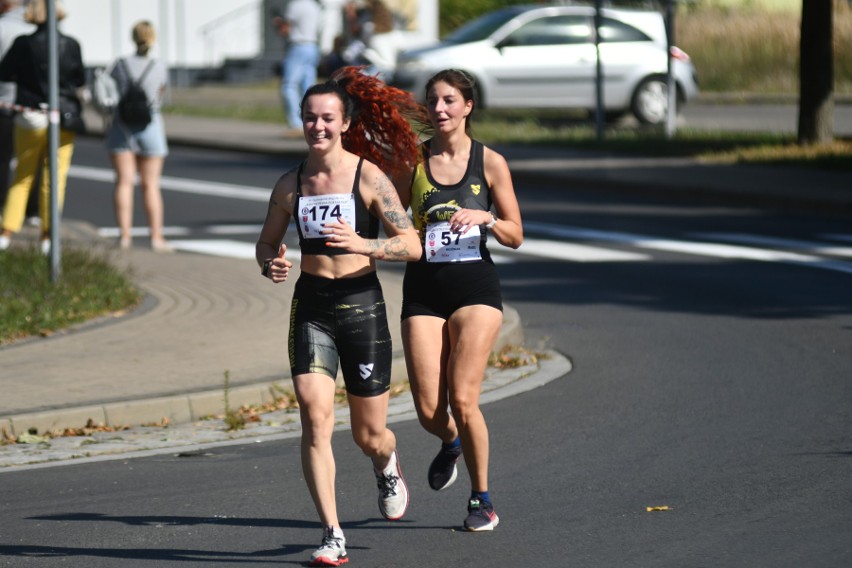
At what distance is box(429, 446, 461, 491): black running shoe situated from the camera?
6.83 meters

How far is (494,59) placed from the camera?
28078 mm

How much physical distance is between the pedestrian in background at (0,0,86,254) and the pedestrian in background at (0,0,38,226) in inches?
14.4

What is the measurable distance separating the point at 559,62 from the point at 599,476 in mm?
21486

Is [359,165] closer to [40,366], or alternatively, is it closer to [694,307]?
[40,366]

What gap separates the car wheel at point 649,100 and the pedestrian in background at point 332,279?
22283 mm

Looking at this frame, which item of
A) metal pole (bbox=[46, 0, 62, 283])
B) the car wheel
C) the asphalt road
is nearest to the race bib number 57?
the asphalt road

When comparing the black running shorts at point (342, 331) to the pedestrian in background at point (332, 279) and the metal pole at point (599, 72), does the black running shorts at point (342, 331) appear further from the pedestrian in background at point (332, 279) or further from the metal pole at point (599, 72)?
the metal pole at point (599, 72)

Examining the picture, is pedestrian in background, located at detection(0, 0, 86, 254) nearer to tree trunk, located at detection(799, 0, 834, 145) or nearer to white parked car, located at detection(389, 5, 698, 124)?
tree trunk, located at detection(799, 0, 834, 145)

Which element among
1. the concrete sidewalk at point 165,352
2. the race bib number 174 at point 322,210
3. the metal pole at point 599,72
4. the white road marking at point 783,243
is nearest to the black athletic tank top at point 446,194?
the race bib number 174 at point 322,210

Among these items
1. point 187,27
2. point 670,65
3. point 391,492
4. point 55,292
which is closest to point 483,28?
point 670,65

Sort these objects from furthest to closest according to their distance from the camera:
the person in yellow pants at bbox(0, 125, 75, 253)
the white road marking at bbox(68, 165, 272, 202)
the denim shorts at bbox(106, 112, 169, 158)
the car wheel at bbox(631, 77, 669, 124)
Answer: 1. the car wheel at bbox(631, 77, 669, 124)
2. the white road marking at bbox(68, 165, 272, 202)
3. the denim shorts at bbox(106, 112, 169, 158)
4. the person in yellow pants at bbox(0, 125, 75, 253)

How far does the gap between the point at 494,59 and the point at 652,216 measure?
10.9 m

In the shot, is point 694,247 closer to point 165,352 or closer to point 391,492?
point 165,352

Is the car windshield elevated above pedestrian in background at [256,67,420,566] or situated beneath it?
elevated above
